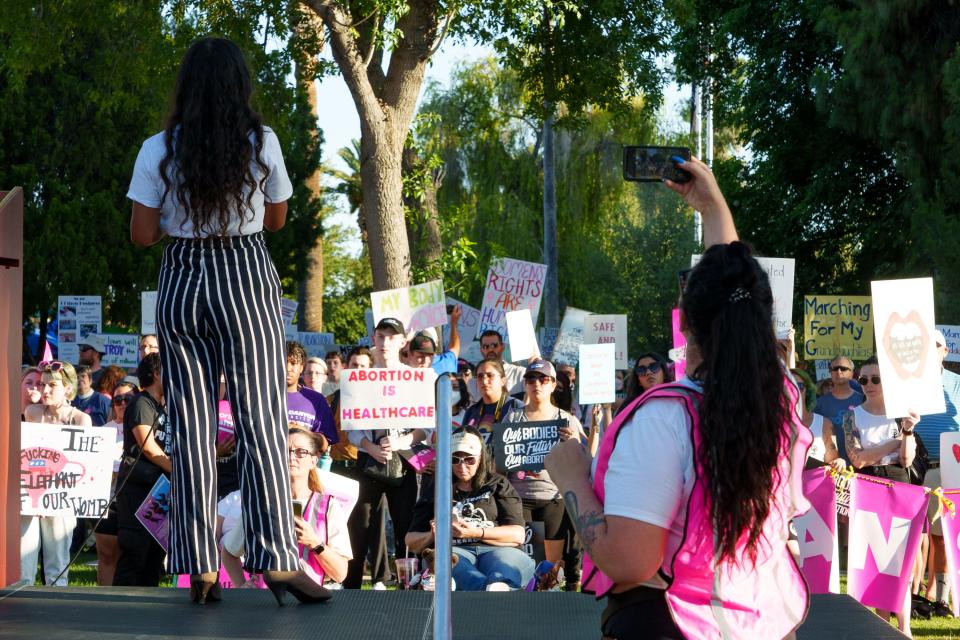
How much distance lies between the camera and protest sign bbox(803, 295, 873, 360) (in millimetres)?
13680

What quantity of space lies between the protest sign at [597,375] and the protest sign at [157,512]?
3.94m

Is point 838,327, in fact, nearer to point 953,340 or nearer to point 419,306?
point 953,340

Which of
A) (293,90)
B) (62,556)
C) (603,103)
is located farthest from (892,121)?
(62,556)

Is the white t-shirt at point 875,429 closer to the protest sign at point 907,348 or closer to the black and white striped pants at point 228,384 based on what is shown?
the protest sign at point 907,348

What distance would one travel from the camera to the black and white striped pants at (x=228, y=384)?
3.92 meters

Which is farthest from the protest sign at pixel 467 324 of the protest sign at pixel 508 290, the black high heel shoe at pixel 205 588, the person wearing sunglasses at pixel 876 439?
the black high heel shoe at pixel 205 588

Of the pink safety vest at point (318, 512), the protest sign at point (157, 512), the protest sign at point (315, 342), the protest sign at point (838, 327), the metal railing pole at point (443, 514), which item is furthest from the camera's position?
the protest sign at point (315, 342)

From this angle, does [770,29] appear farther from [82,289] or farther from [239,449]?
[239,449]

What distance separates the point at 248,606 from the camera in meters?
4.20

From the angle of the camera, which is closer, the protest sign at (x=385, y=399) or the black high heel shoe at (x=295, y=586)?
the black high heel shoe at (x=295, y=586)

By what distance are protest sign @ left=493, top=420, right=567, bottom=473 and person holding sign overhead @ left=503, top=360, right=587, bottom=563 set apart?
0.10 m

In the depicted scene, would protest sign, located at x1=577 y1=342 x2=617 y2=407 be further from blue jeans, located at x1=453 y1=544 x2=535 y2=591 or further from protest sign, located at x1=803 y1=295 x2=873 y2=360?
protest sign, located at x1=803 y1=295 x2=873 y2=360

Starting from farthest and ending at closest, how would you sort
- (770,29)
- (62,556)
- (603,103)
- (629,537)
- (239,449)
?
(770,29) < (603,103) < (62,556) < (239,449) < (629,537)

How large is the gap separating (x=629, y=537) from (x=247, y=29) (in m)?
11.7
